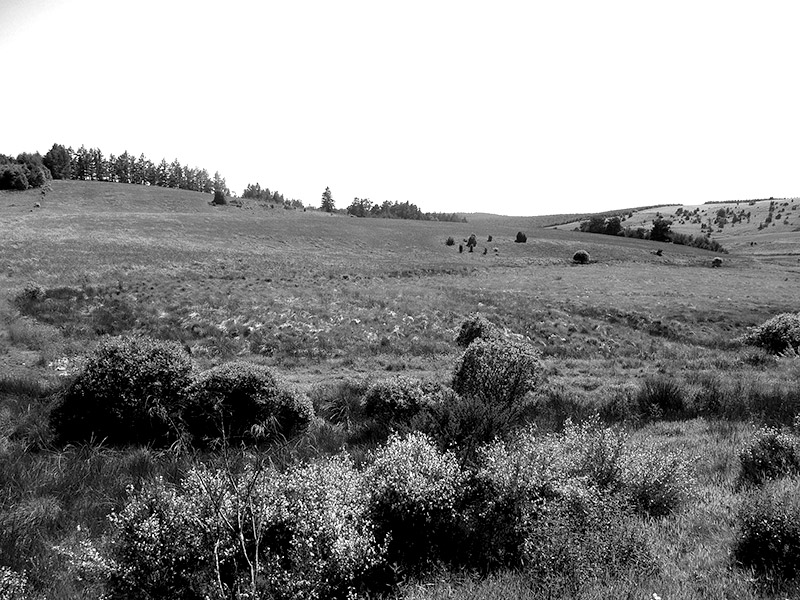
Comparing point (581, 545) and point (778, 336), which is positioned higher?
point (581, 545)

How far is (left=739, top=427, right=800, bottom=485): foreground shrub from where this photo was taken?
18.5 feet

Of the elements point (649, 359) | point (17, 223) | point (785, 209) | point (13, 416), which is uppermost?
point (785, 209)

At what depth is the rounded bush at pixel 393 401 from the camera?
8203mm

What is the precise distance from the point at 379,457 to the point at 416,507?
99 cm

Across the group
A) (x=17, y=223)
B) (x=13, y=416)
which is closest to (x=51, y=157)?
(x=17, y=223)

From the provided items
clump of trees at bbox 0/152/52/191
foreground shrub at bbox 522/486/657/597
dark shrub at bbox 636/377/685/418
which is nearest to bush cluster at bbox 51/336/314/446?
foreground shrub at bbox 522/486/657/597

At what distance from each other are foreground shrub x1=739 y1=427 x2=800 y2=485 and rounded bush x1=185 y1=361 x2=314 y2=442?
694cm

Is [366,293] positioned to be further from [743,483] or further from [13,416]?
[743,483]

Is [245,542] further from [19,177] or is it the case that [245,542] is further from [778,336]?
[19,177]

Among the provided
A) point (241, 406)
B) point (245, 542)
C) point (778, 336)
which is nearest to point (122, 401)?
point (241, 406)

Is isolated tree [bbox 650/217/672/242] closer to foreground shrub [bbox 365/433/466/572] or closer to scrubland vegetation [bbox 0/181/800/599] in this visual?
scrubland vegetation [bbox 0/181/800/599]

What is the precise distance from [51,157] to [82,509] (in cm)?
13139

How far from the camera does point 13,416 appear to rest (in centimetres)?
732

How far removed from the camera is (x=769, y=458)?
19.2 ft
